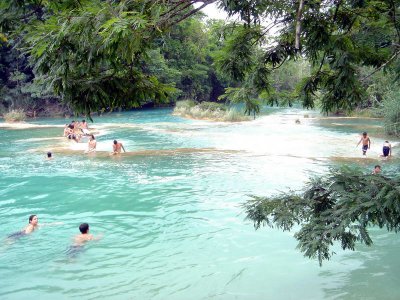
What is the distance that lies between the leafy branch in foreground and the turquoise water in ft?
5.98

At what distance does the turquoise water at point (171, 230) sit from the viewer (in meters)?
8.12

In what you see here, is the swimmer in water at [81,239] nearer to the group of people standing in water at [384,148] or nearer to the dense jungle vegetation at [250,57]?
the dense jungle vegetation at [250,57]

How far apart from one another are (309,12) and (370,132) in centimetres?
2434

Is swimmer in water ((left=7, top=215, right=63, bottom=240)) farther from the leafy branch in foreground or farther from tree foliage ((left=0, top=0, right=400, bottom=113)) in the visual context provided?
the leafy branch in foreground

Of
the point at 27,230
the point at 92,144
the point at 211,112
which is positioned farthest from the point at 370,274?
the point at 211,112

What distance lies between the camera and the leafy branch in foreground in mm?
3395

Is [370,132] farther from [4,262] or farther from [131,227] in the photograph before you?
[4,262]

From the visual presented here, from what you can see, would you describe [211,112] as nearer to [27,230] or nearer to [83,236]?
[27,230]

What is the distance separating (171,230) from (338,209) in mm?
7749

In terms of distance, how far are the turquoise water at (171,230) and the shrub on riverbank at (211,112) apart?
12.7 meters

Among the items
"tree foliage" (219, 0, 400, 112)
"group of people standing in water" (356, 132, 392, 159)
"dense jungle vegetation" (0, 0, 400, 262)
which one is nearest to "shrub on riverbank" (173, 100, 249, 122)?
"group of people standing in water" (356, 132, 392, 159)

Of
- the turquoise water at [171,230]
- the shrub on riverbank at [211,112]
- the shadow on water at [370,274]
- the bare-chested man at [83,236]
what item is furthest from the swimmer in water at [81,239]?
the shrub on riverbank at [211,112]

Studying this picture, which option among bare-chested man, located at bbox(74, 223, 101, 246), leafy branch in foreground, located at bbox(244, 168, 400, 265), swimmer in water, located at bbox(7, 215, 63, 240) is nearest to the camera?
leafy branch in foreground, located at bbox(244, 168, 400, 265)

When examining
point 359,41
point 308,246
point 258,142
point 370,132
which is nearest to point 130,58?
point 308,246
